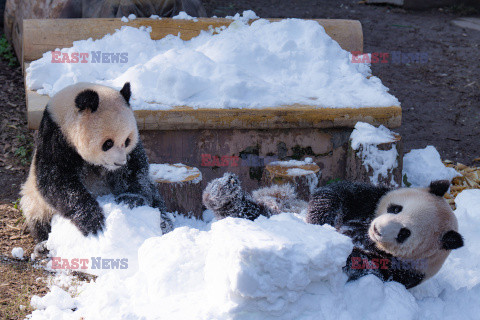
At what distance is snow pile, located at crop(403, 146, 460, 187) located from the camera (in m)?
4.57

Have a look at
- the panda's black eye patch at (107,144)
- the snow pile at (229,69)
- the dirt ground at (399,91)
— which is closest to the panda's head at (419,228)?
the panda's black eye patch at (107,144)

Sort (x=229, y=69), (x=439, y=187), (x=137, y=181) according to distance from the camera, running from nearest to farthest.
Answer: (x=439, y=187), (x=137, y=181), (x=229, y=69)

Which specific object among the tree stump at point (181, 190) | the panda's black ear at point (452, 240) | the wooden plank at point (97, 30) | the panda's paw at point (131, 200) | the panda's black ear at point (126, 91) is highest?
→ the panda's black ear at point (126, 91)

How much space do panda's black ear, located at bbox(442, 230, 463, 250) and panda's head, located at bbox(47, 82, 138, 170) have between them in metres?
1.61

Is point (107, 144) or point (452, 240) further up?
point (107, 144)

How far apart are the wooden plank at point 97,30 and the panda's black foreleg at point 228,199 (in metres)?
2.55

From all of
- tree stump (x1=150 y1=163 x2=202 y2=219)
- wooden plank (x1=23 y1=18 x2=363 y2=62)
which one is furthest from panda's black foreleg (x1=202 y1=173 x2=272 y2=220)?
wooden plank (x1=23 y1=18 x2=363 y2=62)

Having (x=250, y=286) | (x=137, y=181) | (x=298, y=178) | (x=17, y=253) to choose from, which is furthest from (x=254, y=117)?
(x=250, y=286)

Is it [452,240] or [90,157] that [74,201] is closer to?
[90,157]

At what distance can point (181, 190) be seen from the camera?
3.44 metres

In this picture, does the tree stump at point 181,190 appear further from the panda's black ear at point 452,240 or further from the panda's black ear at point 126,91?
the panda's black ear at point 452,240

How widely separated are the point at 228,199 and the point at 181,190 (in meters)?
0.58

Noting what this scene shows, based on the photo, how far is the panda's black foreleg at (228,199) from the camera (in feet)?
9.67

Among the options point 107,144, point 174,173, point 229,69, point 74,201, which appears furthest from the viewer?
point 229,69
